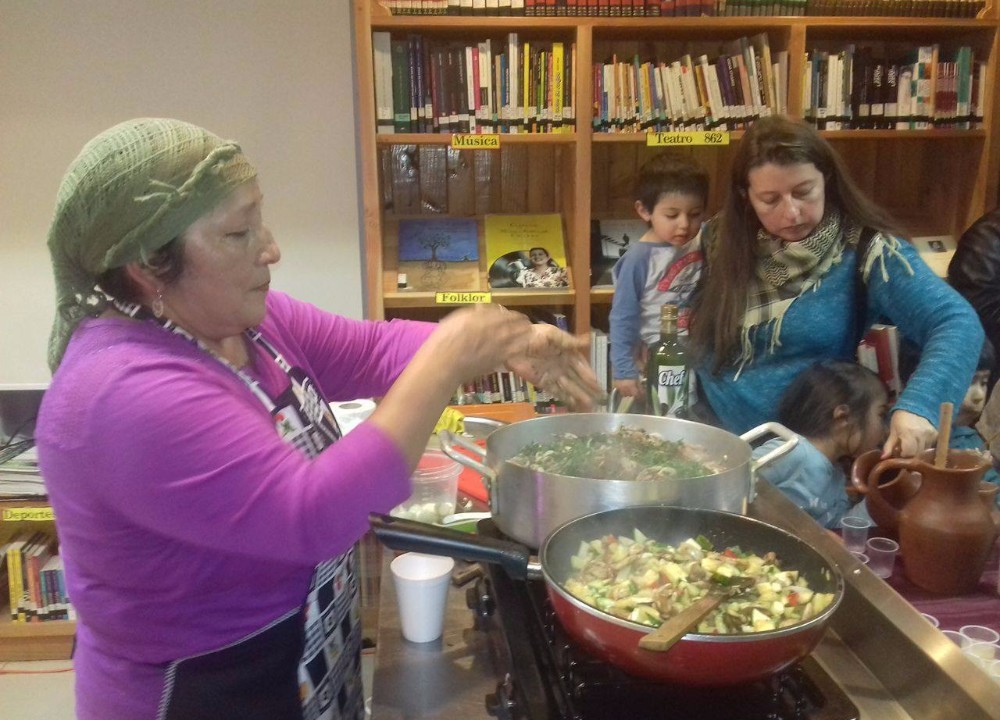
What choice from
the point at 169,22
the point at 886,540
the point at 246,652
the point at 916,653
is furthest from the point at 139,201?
the point at 169,22

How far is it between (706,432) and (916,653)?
0.48 m

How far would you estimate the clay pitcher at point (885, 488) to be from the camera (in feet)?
4.10

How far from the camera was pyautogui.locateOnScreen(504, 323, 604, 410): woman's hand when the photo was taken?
1.26 metres

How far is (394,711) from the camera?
2.99 ft

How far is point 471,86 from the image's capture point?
8.60 ft

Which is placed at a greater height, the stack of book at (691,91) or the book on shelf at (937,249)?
the stack of book at (691,91)

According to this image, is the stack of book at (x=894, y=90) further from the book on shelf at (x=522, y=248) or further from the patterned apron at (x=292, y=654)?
the patterned apron at (x=292, y=654)

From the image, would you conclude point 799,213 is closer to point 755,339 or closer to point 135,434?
point 755,339

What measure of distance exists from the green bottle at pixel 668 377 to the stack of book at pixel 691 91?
3.47ft

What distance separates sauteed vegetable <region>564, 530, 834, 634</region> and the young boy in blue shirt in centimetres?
162

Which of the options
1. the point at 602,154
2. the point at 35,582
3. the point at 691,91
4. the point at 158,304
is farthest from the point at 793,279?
the point at 35,582

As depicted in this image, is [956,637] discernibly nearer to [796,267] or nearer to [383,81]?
[796,267]

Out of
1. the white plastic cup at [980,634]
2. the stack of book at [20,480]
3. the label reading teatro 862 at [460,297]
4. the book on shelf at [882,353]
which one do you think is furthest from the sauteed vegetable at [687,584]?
the stack of book at [20,480]

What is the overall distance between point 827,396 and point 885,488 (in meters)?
0.49
